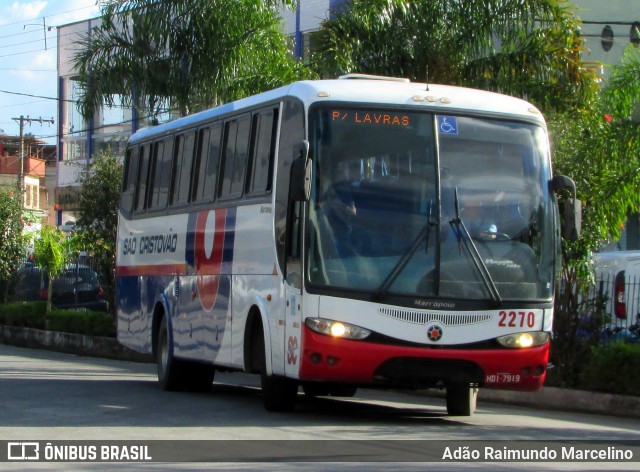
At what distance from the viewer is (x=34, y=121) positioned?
255 ft

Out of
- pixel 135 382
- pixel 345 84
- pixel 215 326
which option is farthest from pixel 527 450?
pixel 135 382

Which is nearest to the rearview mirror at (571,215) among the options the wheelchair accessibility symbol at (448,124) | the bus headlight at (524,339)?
the bus headlight at (524,339)

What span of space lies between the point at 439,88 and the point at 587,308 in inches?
196

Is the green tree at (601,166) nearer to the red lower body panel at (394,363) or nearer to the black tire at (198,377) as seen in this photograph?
the black tire at (198,377)

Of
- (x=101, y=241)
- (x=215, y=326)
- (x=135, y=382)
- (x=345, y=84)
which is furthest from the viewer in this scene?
(x=101, y=241)

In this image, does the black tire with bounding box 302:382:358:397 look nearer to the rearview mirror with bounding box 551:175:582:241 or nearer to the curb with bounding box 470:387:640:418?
the curb with bounding box 470:387:640:418

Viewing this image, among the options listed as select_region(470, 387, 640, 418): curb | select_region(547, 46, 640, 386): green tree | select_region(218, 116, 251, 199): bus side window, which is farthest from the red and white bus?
select_region(547, 46, 640, 386): green tree

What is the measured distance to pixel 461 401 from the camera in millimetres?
13820

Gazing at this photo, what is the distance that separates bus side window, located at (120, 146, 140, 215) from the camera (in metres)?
19.3

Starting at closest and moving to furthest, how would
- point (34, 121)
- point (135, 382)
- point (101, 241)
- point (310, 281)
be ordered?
point (310, 281), point (135, 382), point (101, 241), point (34, 121)

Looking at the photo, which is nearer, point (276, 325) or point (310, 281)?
point (310, 281)

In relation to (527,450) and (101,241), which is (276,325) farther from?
(101,241)

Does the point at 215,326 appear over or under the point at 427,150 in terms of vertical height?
under

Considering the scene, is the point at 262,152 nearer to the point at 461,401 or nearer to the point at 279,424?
the point at 279,424
